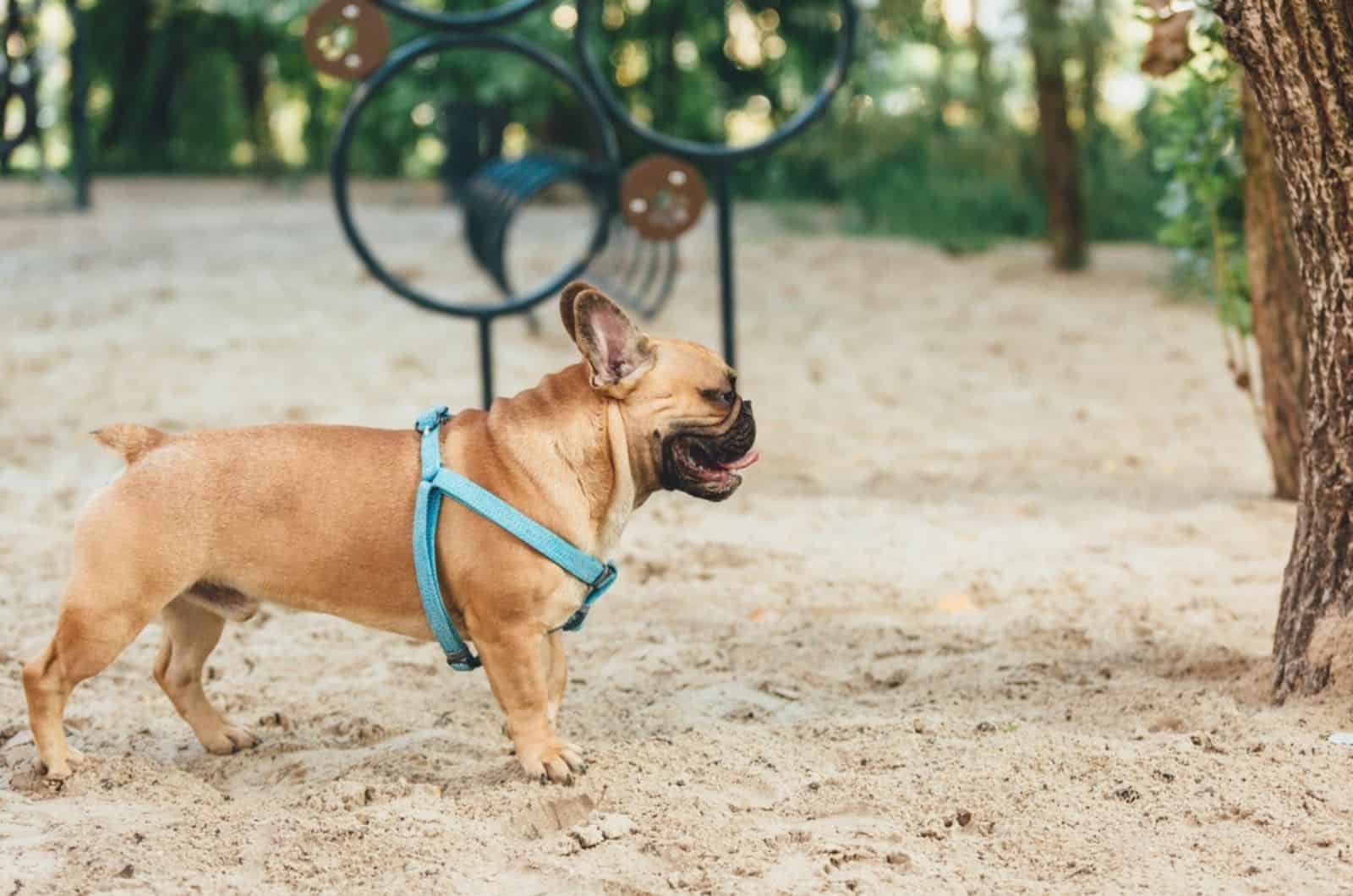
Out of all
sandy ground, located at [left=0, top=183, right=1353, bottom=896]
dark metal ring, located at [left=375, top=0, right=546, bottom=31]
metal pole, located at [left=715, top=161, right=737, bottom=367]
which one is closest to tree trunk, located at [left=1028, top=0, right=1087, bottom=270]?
sandy ground, located at [left=0, top=183, right=1353, bottom=896]

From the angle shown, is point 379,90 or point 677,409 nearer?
point 677,409

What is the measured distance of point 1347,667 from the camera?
367 cm

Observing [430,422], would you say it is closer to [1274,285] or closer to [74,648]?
[74,648]

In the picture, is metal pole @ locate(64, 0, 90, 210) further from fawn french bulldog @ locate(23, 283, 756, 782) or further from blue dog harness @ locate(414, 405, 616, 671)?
blue dog harness @ locate(414, 405, 616, 671)

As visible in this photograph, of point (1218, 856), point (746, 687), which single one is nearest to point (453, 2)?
point (746, 687)

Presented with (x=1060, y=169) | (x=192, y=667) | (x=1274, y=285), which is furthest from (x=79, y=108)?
(x=1274, y=285)

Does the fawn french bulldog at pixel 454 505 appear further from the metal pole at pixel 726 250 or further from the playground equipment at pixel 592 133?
the metal pole at pixel 726 250

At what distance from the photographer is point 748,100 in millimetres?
17797

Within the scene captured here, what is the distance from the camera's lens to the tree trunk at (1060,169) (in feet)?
36.7

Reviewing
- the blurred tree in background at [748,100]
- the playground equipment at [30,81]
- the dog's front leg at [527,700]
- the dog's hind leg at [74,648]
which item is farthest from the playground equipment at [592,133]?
the blurred tree in background at [748,100]

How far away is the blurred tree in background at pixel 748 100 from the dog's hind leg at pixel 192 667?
27.5 ft

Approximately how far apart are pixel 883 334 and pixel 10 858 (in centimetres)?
737

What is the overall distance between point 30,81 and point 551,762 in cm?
693

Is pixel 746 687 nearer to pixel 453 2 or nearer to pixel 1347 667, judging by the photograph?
pixel 1347 667
